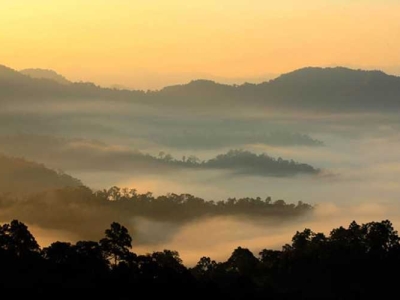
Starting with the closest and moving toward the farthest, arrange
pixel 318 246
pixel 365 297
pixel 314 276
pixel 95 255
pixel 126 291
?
pixel 126 291 < pixel 95 255 < pixel 365 297 < pixel 314 276 < pixel 318 246

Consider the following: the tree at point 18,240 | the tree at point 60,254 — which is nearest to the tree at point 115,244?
the tree at point 60,254

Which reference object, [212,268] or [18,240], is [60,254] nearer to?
[18,240]

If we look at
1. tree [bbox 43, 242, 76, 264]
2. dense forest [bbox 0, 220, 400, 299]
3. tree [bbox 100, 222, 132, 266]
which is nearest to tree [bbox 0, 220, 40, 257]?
dense forest [bbox 0, 220, 400, 299]

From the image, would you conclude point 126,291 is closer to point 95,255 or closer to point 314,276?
point 95,255

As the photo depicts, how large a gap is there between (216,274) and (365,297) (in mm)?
15544

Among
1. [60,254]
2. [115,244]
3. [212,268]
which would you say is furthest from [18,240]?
[212,268]

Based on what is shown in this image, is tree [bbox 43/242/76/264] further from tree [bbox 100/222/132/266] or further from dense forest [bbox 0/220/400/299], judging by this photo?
tree [bbox 100/222/132/266]

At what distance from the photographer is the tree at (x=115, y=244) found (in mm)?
67562

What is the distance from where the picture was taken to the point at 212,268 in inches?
3455

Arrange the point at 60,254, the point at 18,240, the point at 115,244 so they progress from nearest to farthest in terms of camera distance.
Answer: the point at 60,254 < the point at 18,240 < the point at 115,244

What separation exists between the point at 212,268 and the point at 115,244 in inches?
871

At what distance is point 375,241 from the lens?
90.2m

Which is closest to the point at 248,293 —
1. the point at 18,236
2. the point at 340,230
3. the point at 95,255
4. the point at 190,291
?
the point at 190,291

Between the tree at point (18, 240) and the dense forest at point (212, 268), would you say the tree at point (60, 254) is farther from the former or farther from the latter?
the tree at point (18, 240)
